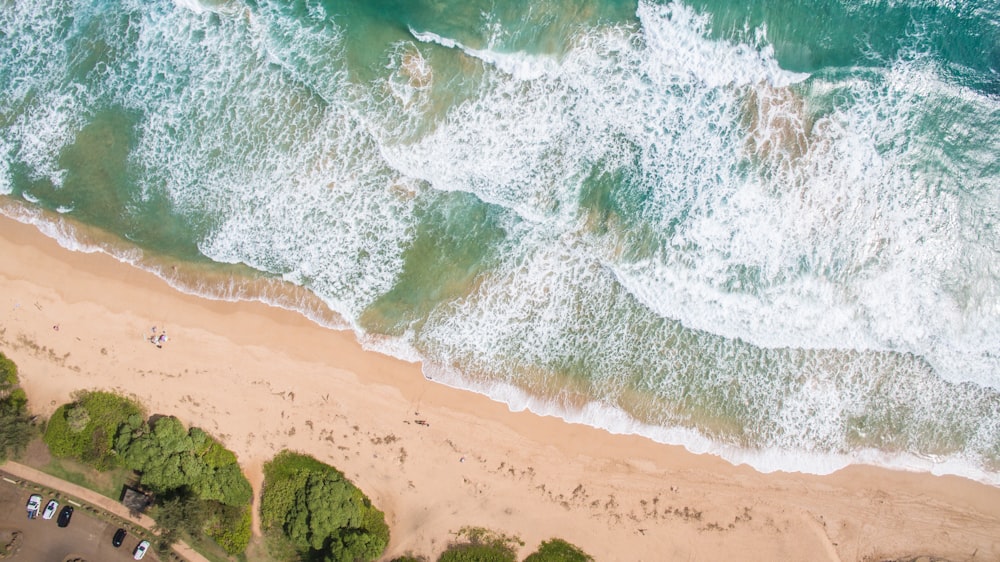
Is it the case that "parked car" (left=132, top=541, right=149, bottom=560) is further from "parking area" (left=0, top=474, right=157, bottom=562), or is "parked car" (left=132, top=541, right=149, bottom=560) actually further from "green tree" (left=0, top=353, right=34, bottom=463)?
"green tree" (left=0, top=353, right=34, bottom=463)

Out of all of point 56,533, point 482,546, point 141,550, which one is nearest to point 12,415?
point 56,533

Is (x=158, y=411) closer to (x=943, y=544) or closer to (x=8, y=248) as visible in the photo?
(x=8, y=248)

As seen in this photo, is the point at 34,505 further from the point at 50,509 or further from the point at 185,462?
the point at 185,462

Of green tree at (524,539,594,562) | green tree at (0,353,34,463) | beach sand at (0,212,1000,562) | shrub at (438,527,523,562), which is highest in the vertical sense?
beach sand at (0,212,1000,562)

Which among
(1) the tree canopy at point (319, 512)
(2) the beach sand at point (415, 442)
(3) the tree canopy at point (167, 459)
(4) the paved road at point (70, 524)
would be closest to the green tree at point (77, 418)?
(3) the tree canopy at point (167, 459)

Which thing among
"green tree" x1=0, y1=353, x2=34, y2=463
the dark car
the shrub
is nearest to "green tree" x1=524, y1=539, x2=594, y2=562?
the shrub
